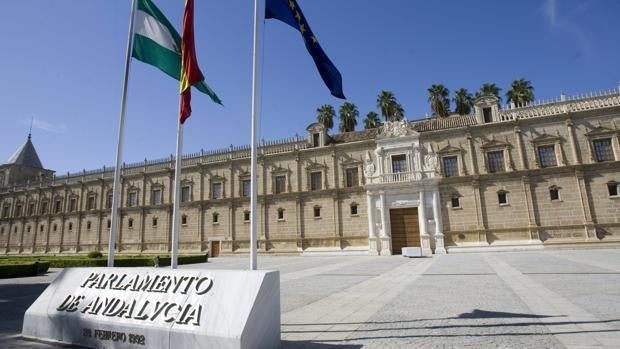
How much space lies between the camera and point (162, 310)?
17.4 feet

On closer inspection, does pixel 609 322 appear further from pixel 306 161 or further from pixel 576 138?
pixel 306 161

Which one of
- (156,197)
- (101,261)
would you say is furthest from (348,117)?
(101,261)

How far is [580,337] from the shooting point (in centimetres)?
500

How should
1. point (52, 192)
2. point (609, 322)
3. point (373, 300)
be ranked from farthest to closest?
1. point (52, 192)
2. point (373, 300)
3. point (609, 322)

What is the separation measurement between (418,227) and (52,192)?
51.8 metres

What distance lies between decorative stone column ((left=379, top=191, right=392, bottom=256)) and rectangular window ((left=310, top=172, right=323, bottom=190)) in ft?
21.1

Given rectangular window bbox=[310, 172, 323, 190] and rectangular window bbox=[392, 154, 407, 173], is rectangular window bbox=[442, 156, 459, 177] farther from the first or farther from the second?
rectangular window bbox=[310, 172, 323, 190]

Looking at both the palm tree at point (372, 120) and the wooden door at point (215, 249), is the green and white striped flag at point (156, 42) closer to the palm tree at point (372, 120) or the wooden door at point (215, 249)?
the wooden door at point (215, 249)

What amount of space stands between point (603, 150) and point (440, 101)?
1980 cm

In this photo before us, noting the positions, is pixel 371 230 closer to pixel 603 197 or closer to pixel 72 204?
pixel 603 197

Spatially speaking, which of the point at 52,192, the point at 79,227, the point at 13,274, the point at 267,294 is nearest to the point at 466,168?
the point at 267,294

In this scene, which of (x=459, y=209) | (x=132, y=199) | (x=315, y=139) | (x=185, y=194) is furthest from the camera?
(x=132, y=199)

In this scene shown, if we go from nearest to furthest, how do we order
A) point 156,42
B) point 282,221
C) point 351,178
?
point 156,42 < point 351,178 < point 282,221

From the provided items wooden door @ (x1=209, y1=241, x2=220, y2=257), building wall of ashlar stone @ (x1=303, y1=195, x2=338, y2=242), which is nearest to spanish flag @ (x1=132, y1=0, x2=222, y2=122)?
building wall of ashlar stone @ (x1=303, y1=195, x2=338, y2=242)
